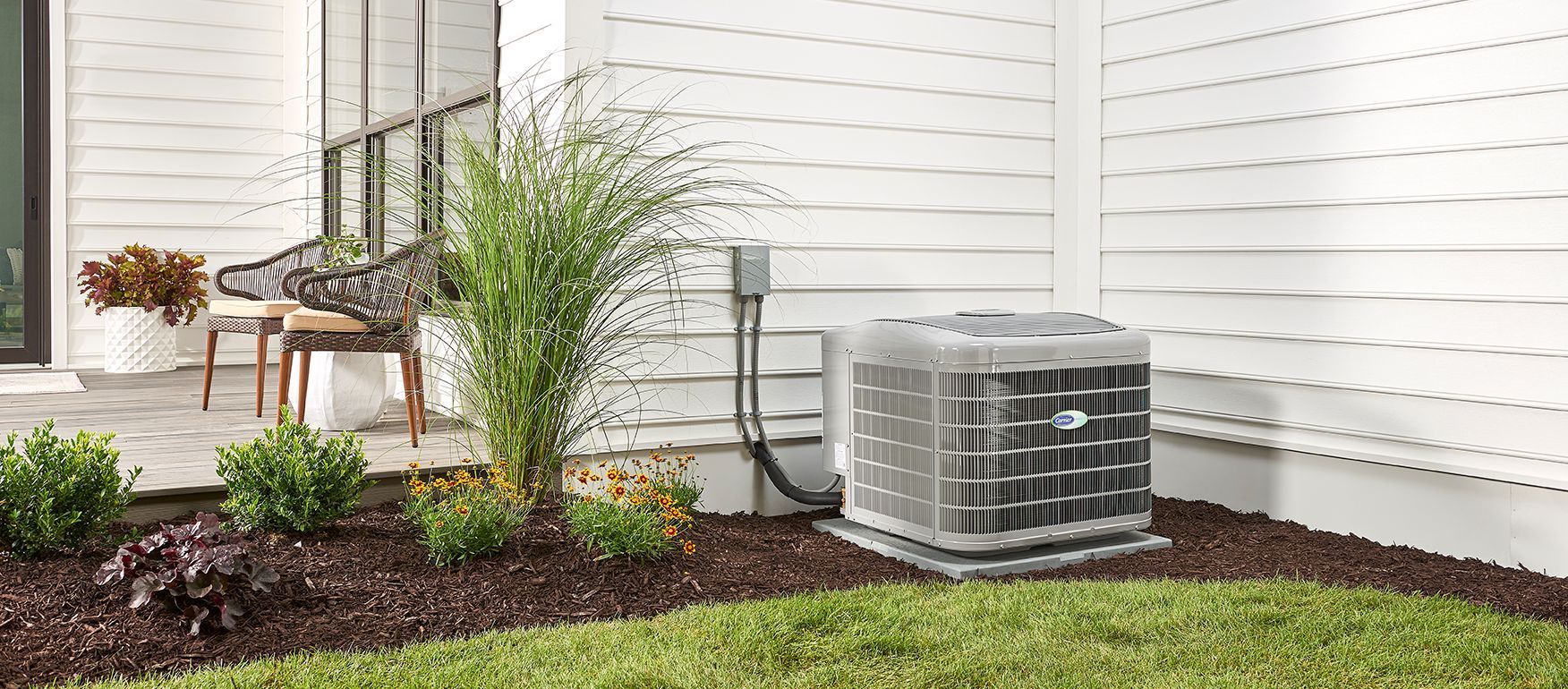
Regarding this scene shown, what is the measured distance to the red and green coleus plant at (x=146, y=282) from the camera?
6164 mm

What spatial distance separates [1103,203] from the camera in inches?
162

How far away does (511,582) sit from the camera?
263 centimetres

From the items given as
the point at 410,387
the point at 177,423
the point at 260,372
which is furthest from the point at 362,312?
the point at 177,423

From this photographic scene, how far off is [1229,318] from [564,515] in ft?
7.05

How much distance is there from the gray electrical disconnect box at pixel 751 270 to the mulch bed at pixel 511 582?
2.27 ft

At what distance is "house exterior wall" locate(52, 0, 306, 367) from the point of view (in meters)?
6.40

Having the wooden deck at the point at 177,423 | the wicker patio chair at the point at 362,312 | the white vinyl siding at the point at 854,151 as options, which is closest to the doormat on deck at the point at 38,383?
the wooden deck at the point at 177,423

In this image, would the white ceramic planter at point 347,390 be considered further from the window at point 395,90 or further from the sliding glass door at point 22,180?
the sliding glass door at point 22,180

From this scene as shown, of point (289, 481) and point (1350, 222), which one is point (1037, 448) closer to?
point (1350, 222)

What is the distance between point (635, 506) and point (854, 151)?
4.93 ft

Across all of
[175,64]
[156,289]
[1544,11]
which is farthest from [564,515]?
[175,64]

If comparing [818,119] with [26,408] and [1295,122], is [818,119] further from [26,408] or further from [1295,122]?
[26,408]

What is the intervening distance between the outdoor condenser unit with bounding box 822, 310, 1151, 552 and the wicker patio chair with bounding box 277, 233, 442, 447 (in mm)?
1543

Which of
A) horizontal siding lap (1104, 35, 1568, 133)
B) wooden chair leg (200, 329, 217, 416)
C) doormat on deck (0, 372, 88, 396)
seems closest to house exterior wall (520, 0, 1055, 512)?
horizontal siding lap (1104, 35, 1568, 133)
